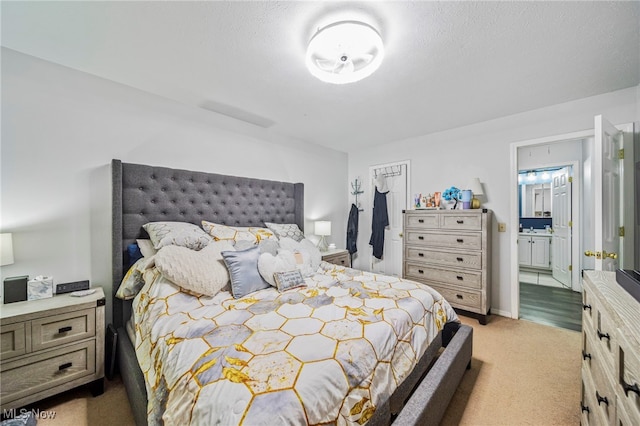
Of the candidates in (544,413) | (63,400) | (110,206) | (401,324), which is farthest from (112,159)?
(544,413)

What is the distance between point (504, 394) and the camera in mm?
1670

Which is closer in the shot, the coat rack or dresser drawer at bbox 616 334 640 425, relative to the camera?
dresser drawer at bbox 616 334 640 425

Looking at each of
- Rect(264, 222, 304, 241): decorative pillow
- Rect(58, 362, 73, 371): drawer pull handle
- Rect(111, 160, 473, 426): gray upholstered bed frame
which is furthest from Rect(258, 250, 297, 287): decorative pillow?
Rect(58, 362, 73, 371): drawer pull handle

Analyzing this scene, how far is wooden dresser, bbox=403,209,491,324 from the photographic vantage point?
109 inches

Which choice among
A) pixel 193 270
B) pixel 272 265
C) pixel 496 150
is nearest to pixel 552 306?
pixel 496 150

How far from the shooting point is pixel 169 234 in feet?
6.49

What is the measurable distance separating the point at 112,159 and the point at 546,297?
18.2 feet

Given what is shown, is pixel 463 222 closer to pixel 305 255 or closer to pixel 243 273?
pixel 305 255

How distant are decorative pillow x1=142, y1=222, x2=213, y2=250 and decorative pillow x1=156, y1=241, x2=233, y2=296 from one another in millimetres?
241

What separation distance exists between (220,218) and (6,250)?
1.44 m

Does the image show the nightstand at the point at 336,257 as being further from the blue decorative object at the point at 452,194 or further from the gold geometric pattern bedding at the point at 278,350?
the blue decorative object at the point at 452,194

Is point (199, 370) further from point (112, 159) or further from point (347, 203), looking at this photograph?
point (347, 203)

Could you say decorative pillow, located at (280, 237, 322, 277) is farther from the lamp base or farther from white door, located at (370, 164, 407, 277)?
white door, located at (370, 164, 407, 277)

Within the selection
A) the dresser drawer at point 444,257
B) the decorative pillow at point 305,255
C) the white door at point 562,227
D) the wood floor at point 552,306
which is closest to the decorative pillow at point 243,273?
the decorative pillow at point 305,255
